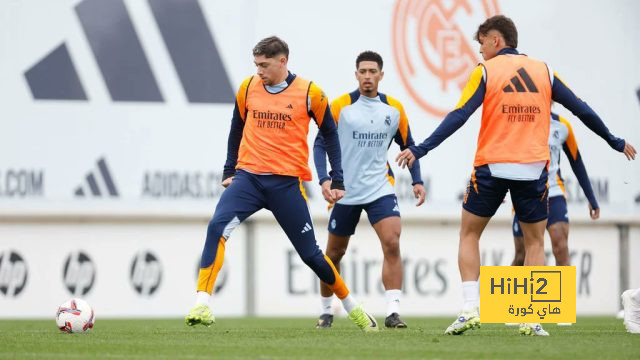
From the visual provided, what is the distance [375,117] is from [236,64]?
6037 mm

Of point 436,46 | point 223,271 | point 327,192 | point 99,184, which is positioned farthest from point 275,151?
point 436,46

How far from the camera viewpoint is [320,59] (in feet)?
58.3

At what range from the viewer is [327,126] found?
33.8 feet

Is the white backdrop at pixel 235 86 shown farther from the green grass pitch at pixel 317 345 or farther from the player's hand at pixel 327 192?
the player's hand at pixel 327 192

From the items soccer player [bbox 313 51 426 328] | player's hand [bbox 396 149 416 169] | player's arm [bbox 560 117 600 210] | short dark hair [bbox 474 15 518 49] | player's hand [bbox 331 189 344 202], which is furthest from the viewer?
player's arm [bbox 560 117 600 210]

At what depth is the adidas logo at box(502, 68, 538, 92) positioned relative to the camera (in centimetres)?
940

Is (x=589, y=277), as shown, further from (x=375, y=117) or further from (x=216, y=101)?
(x=375, y=117)

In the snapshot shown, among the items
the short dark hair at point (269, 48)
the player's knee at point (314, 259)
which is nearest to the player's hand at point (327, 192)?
the player's knee at point (314, 259)

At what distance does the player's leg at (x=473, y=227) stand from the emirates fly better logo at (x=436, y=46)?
850 cm

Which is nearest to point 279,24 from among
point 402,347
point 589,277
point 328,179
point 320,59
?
point 320,59

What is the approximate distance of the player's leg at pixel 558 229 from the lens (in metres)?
13.3

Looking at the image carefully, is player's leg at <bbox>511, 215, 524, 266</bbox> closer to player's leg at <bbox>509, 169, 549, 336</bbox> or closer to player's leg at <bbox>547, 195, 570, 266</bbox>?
player's leg at <bbox>547, 195, 570, 266</bbox>

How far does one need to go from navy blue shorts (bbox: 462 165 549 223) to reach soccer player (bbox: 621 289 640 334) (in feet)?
3.37

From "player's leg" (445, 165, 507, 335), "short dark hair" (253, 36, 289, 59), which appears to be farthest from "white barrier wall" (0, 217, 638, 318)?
"player's leg" (445, 165, 507, 335)
